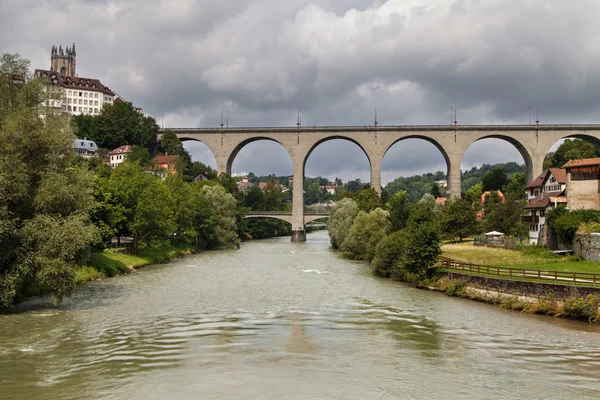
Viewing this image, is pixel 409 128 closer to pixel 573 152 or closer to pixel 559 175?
→ pixel 573 152

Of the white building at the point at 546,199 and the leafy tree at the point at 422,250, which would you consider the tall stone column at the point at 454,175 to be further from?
the leafy tree at the point at 422,250

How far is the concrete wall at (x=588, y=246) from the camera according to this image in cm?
3266

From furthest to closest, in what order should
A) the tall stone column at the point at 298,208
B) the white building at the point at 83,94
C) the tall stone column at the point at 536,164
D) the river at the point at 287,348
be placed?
the white building at the point at 83,94, the tall stone column at the point at 298,208, the tall stone column at the point at 536,164, the river at the point at 287,348

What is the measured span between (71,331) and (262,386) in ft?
31.6

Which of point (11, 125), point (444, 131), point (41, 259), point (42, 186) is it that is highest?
point (444, 131)

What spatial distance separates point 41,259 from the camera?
76.8 ft

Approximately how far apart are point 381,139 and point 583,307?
236 ft

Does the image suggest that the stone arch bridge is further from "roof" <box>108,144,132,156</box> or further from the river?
the river

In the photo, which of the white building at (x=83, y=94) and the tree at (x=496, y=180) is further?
the white building at (x=83, y=94)

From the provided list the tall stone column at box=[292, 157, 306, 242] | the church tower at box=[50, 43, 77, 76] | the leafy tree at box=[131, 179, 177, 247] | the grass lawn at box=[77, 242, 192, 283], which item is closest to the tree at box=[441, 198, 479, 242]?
the leafy tree at box=[131, 179, 177, 247]

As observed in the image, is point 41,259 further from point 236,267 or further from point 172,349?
point 236,267

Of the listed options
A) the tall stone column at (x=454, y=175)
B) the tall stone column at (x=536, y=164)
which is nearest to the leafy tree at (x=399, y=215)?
the tall stone column at (x=454, y=175)

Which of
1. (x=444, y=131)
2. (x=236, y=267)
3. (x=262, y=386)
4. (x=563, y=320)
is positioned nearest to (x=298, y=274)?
(x=236, y=267)

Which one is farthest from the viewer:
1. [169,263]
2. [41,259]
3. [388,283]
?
[169,263]
